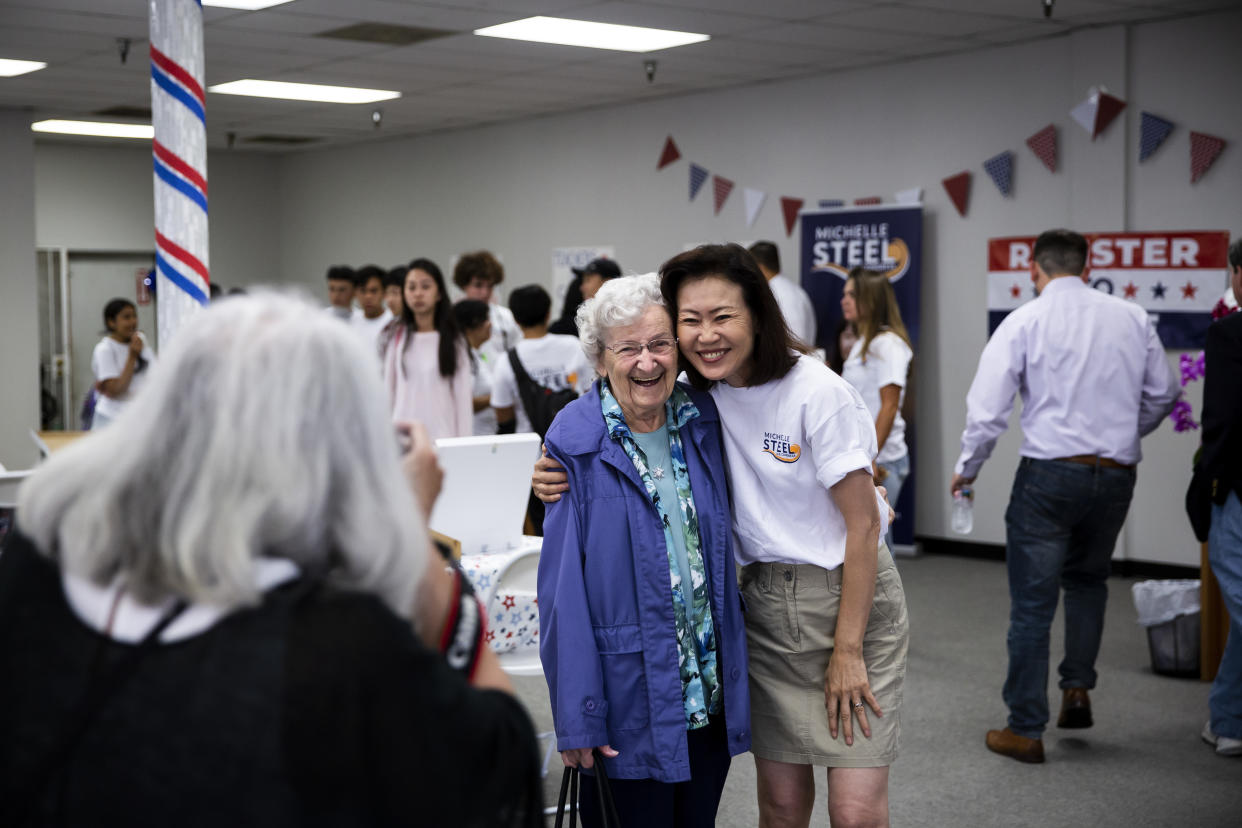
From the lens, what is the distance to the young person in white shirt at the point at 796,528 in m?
2.40

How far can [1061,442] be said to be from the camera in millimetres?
4262

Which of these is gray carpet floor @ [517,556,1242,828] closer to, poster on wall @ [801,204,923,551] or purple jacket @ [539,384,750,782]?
purple jacket @ [539,384,750,782]

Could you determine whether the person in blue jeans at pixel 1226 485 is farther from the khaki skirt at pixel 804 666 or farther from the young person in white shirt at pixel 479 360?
the young person in white shirt at pixel 479 360

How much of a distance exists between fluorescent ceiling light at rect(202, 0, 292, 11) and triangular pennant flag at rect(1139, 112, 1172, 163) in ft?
14.8

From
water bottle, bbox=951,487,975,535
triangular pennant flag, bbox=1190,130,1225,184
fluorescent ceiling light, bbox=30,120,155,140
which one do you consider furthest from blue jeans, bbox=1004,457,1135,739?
fluorescent ceiling light, bbox=30,120,155,140

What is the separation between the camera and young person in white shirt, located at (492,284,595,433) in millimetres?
5559

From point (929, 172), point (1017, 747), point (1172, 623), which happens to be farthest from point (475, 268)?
point (1017, 747)

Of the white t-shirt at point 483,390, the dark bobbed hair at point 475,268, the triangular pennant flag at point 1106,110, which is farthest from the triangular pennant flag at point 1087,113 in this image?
the white t-shirt at point 483,390

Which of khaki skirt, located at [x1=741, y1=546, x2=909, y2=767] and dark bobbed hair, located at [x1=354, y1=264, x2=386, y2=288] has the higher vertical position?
dark bobbed hair, located at [x1=354, y1=264, x2=386, y2=288]

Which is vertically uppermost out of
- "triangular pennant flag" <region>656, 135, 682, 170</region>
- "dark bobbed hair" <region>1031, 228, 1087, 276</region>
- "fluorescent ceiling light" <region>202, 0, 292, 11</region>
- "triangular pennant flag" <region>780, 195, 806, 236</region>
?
"fluorescent ceiling light" <region>202, 0, 292, 11</region>

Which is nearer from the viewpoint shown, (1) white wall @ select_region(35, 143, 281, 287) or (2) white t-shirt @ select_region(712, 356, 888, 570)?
(2) white t-shirt @ select_region(712, 356, 888, 570)

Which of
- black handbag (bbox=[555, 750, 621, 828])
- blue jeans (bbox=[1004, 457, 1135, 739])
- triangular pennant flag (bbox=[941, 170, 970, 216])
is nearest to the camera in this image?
black handbag (bbox=[555, 750, 621, 828])

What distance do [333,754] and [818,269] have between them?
735 centimetres

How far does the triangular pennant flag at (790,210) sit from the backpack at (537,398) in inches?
139
